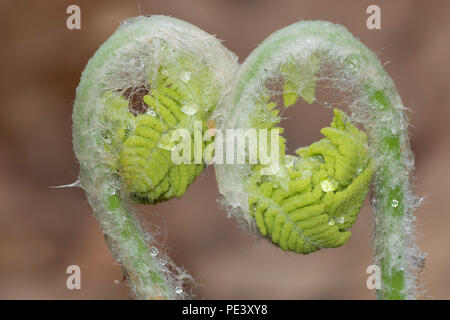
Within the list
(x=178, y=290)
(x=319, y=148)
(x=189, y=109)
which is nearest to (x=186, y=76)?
(x=189, y=109)

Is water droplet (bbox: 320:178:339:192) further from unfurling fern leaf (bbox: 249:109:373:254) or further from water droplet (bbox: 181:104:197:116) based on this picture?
water droplet (bbox: 181:104:197:116)

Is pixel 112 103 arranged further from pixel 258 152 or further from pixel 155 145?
pixel 258 152

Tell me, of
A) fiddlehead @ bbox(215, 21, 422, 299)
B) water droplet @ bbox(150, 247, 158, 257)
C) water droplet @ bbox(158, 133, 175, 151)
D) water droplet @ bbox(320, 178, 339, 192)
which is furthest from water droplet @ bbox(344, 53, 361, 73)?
water droplet @ bbox(150, 247, 158, 257)

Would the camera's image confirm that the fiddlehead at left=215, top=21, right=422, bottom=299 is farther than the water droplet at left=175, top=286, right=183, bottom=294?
No

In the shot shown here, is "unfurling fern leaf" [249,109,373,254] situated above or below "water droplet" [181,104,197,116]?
below

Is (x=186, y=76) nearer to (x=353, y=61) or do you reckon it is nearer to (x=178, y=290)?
(x=353, y=61)

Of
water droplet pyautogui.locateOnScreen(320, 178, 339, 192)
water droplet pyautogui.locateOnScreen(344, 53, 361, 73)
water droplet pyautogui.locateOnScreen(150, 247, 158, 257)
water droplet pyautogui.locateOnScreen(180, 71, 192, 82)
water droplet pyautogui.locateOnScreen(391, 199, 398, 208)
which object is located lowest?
water droplet pyautogui.locateOnScreen(150, 247, 158, 257)

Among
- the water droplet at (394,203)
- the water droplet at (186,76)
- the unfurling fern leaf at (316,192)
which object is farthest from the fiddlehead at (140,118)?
the water droplet at (394,203)
